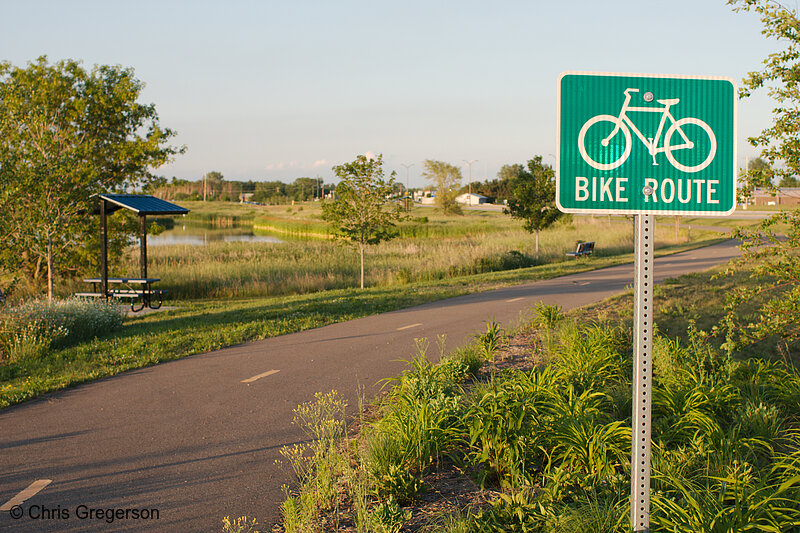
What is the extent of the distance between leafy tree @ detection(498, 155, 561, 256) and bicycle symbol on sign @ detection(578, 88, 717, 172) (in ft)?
87.2

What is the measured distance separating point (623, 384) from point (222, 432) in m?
3.94

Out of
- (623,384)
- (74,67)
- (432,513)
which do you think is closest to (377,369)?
(623,384)

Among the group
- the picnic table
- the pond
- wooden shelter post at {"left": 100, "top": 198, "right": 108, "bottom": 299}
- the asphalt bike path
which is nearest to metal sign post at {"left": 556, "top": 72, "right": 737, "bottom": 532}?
the asphalt bike path

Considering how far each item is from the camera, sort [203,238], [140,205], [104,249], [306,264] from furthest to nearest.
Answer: [203,238] < [306,264] < [140,205] < [104,249]

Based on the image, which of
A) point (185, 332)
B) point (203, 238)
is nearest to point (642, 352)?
point (185, 332)

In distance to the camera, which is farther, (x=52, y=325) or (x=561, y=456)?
(x=52, y=325)

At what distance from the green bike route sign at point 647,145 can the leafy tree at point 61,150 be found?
11.9 m

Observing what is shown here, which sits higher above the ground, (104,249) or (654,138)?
(654,138)

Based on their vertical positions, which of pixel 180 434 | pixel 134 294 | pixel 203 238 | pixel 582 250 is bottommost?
pixel 180 434

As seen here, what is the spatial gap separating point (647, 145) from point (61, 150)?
61.8ft

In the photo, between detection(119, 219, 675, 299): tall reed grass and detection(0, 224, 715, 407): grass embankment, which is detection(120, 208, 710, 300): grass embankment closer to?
detection(119, 219, 675, 299): tall reed grass

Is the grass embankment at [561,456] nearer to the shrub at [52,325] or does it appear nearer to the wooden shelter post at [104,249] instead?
the shrub at [52,325]

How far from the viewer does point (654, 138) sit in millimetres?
2604

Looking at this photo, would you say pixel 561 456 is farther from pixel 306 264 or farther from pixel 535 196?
pixel 535 196
